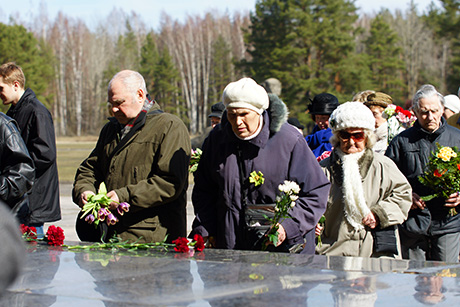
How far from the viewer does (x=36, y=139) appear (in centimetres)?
555

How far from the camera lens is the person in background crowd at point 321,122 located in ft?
20.2

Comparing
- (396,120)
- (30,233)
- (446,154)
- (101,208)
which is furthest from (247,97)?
(396,120)

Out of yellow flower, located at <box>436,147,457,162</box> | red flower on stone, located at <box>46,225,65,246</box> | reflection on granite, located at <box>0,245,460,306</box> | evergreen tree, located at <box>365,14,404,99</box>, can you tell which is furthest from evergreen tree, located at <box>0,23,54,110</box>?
reflection on granite, located at <box>0,245,460,306</box>

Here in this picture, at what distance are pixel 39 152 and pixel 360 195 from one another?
2.72m

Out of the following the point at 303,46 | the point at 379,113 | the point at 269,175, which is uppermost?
the point at 303,46

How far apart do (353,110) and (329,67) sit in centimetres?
4049

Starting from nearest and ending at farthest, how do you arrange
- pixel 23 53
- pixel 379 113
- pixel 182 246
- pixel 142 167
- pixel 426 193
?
pixel 182 246
pixel 142 167
pixel 426 193
pixel 379 113
pixel 23 53

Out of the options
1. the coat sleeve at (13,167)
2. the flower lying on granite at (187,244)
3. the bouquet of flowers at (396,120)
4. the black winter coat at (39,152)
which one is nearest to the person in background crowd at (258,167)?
the flower lying on granite at (187,244)

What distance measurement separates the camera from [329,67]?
44.3 metres

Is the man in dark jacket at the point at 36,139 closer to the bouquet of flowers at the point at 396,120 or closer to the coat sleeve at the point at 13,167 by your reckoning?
the coat sleeve at the point at 13,167

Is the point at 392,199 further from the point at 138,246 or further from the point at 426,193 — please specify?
the point at 138,246

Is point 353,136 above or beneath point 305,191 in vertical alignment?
above

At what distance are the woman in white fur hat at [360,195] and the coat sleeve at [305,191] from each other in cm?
71

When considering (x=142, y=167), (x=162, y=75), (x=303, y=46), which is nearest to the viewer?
(x=142, y=167)
